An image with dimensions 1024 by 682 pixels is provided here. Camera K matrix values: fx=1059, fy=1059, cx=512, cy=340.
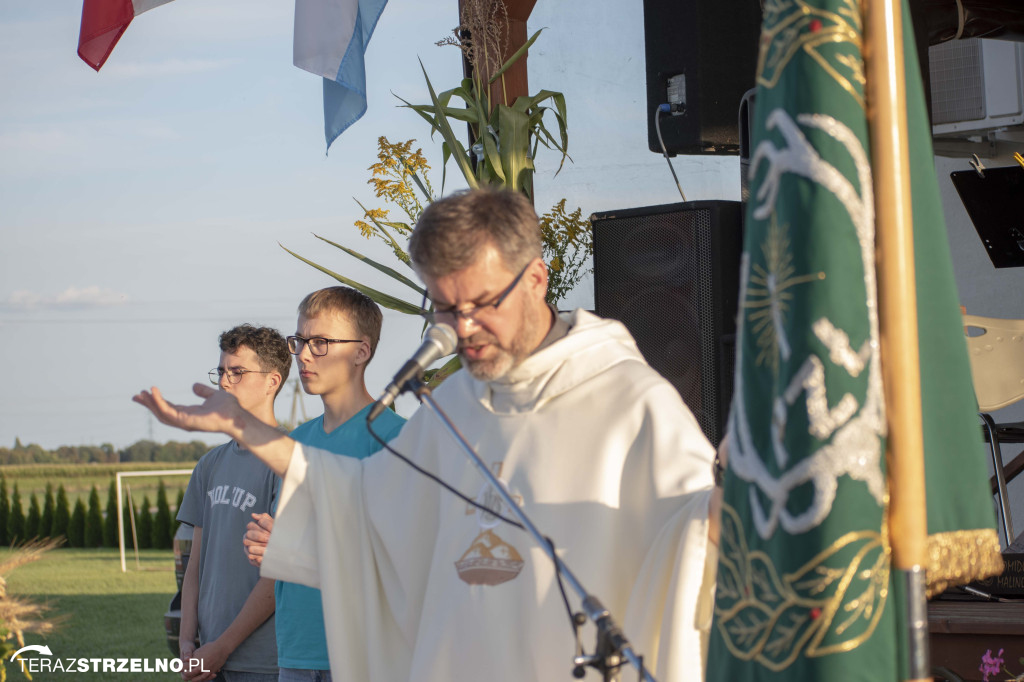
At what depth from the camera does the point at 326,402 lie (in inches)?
140

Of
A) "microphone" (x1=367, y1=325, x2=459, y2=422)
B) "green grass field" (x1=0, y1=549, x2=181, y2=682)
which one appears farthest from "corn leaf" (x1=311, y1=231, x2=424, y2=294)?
"green grass field" (x1=0, y1=549, x2=181, y2=682)

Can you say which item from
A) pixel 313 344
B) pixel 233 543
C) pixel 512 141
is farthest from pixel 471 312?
pixel 512 141

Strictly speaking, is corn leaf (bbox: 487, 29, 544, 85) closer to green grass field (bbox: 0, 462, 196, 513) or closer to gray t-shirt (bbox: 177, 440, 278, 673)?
gray t-shirt (bbox: 177, 440, 278, 673)

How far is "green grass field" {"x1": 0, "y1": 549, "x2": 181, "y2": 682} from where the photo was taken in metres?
12.6

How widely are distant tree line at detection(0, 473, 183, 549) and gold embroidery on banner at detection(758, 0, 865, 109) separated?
17013 mm

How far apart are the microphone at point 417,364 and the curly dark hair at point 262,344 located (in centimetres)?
218

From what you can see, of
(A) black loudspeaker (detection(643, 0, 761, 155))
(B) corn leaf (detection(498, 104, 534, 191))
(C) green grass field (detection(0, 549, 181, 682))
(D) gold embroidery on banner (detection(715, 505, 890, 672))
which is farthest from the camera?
(C) green grass field (detection(0, 549, 181, 682))

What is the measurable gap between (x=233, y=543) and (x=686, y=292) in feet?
6.10

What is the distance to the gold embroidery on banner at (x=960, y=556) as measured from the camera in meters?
1.43

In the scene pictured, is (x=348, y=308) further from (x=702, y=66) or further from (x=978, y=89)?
(x=978, y=89)

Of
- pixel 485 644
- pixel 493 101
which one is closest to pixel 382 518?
pixel 485 644

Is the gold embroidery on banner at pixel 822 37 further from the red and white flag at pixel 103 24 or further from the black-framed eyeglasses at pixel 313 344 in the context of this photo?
the red and white flag at pixel 103 24

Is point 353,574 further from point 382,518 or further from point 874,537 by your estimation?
point 874,537

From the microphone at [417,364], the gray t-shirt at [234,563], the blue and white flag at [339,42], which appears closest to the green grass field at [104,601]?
the blue and white flag at [339,42]
